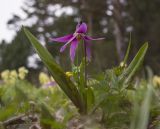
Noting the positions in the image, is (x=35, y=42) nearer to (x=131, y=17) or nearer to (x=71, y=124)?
(x=71, y=124)

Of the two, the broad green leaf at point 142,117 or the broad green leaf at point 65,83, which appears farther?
the broad green leaf at point 65,83

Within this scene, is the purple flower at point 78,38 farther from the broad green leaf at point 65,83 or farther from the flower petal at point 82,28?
the broad green leaf at point 65,83

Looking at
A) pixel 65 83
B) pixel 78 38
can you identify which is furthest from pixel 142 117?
pixel 78 38

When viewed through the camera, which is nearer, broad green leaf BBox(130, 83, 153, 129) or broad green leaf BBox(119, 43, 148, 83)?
→ broad green leaf BBox(130, 83, 153, 129)

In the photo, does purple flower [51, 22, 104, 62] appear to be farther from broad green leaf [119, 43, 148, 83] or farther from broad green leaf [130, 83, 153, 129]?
broad green leaf [130, 83, 153, 129]

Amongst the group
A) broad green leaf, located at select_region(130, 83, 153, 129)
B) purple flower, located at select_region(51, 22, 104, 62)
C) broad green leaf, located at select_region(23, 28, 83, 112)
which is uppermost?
purple flower, located at select_region(51, 22, 104, 62)

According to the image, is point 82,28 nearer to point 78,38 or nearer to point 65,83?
point 78,38

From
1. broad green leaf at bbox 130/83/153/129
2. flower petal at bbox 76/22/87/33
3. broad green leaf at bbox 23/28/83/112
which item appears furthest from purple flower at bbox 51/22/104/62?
broad green leaf at bbox 130/83/153/129

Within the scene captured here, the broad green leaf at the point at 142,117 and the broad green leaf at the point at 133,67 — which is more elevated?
the broad green leaf at the point at 133,67

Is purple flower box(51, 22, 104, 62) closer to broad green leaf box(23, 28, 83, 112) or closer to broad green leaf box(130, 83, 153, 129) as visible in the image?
broad green leaf box(23, 28, 83, 112)

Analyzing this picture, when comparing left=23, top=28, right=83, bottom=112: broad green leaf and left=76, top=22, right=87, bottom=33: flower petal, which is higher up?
left=76, top=22, right=87, bottom=33: flower petal

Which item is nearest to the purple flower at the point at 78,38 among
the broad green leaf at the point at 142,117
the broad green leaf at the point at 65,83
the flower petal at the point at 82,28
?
the flower petal at the point at 82,28
